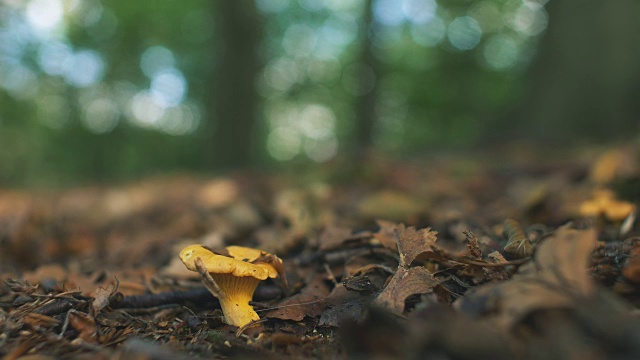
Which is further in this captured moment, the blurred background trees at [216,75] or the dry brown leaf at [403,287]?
the blurred background trees at [216,75]

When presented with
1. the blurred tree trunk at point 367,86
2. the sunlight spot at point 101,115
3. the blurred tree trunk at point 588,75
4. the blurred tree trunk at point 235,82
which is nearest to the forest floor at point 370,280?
the blurred tree trunk at point 588,75

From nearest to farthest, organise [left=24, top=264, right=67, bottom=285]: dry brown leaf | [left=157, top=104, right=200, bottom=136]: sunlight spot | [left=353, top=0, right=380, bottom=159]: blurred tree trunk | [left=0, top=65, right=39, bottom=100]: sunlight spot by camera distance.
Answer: [left=24, top=264, right=67, bottom=285]: dry brown leaf, [left=353, top=0, right=380, bottom=159]: blurred tree trunk, [left=0, top=65, right=39, bottom=100]: sunlight spot, [left=157, top=104, right=200, bottom=136]: sunlight spot

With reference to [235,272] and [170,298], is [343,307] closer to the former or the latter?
[235,272]

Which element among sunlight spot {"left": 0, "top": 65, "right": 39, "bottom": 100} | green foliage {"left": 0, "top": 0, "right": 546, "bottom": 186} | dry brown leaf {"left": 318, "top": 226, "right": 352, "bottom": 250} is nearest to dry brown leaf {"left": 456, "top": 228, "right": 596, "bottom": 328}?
dry brown leaf {"left": 318, "top": 226, "right": 352, "bottom": 250}

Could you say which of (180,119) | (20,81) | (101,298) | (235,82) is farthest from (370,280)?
(180,119)

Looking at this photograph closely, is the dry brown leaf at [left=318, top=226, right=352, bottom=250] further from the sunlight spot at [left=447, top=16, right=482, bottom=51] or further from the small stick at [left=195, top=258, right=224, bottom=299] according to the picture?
the sunlight spot at [left=447, top=16, right=482, bottom=51]

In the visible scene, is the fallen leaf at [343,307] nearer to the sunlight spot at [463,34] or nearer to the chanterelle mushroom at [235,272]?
the chanterelle mushroom at [235,272]
